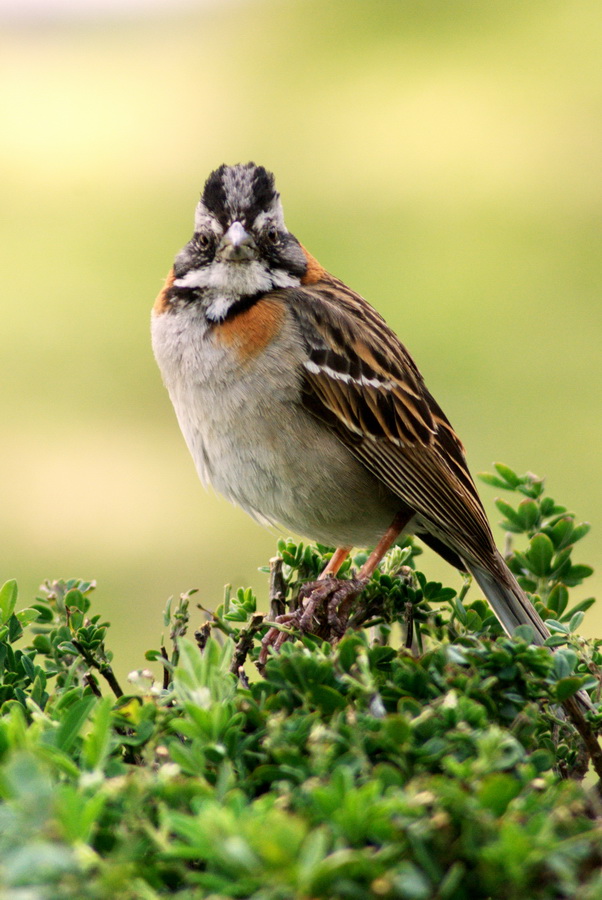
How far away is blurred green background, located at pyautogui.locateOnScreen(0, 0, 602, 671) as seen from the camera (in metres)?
9.28

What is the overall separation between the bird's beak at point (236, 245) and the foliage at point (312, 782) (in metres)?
1.82

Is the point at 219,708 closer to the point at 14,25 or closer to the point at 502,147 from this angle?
the point at 502,147

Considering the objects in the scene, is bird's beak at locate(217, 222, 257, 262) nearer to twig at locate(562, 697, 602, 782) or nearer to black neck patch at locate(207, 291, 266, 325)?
black neck patch at locate(207, 291, 266, 325)

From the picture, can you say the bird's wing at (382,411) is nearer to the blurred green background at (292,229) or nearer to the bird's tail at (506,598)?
the bird's tail at (506,598)

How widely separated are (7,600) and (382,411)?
1.92m

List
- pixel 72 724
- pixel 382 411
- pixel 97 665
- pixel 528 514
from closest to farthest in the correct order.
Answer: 1. pixel 72 724
2. pixel 97 665
3. pixel 528 514
4. pixel 382 411

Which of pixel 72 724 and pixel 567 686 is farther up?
pixel 72 724

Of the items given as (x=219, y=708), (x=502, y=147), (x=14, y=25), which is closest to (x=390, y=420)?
(x=219, y=708)

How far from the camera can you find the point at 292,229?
13.6 metres

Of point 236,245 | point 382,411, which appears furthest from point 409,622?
point 236,245

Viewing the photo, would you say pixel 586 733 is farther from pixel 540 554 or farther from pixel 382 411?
pixel 382 411

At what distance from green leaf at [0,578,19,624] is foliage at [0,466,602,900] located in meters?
0.19

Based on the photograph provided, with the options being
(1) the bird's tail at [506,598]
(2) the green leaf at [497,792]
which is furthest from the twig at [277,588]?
(2) the green leaf at [497,792]

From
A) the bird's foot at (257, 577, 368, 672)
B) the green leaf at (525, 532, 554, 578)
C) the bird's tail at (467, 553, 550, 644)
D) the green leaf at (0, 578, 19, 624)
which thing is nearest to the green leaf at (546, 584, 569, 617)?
the green leaf at (525, 532, 554, 578)
